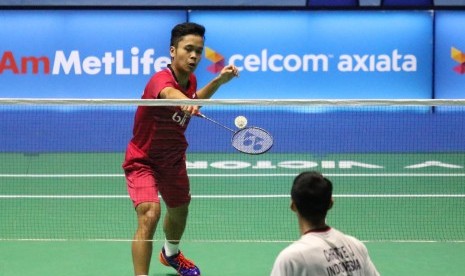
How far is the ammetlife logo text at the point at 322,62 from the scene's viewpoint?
12828 millimetres

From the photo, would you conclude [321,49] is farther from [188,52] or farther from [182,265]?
[188,52]

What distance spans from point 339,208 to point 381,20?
4.52 m

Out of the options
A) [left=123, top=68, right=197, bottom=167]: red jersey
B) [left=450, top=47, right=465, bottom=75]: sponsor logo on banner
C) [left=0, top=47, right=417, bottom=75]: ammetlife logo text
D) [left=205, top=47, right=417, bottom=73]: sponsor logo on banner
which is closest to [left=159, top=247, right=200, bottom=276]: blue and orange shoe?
[left=123, top=68, right=197, bottom=167]: red jersey

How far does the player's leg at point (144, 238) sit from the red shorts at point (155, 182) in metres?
0.06

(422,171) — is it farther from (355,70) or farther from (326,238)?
(326,238)

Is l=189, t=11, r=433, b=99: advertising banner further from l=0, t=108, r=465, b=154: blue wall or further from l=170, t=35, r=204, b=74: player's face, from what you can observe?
l=170, t=35, r=204, b=74: player's face

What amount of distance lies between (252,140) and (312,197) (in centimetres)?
280

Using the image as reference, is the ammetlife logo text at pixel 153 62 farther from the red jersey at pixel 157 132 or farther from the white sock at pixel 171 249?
the red jersey at pixel 157 132

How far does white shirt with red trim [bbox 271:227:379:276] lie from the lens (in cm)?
343

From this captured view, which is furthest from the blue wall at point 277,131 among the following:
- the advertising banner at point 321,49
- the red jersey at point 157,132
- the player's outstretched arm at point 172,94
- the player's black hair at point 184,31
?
the player's outstretched arm at point 172,94

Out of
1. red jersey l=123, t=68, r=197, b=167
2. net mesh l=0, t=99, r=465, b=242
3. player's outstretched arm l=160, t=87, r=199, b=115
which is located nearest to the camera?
player's outstretched arm l=160, t=87, r=199, b=115

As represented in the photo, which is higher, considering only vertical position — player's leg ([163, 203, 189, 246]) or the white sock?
player's leg ([163, 203, 189, 246])

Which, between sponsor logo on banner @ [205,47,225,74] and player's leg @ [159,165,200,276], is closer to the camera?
player's leg @ [159,165,200,276]

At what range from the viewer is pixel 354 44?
1280 cm
